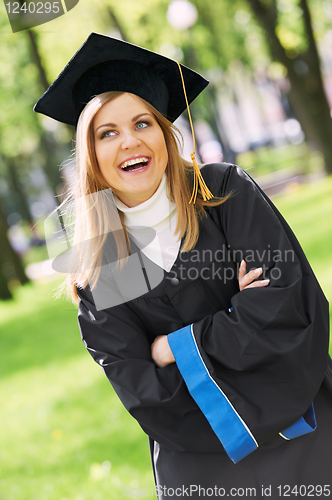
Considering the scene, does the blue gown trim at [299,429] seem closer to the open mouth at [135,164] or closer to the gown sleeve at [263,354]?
the gown sleeve at [263,354]

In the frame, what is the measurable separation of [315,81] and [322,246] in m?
5.69

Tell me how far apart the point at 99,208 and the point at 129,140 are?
1.23ft

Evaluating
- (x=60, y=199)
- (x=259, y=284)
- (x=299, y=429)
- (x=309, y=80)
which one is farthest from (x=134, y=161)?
(x=309, y=80)

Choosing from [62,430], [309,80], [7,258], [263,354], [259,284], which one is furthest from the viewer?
[7,258]

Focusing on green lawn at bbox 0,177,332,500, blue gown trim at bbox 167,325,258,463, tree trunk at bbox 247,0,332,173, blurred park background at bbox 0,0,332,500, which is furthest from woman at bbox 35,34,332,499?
tree trunk at bbox 247,0,332,173

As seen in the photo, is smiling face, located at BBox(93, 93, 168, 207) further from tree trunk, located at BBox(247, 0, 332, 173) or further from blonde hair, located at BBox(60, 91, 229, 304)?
tree trunk, located at BBox(247, 0, 332, 173)

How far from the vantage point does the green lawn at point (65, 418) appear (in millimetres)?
3908

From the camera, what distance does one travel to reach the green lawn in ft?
12.8

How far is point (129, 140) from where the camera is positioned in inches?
81.7

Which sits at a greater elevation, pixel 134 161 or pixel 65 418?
pixel 134 161

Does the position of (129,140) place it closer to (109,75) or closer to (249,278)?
(109,75)

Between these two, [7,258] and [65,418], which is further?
[7,258]

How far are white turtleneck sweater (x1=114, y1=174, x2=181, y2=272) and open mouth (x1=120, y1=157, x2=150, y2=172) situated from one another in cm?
13

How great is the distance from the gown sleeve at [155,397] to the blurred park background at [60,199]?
41.7 inches
